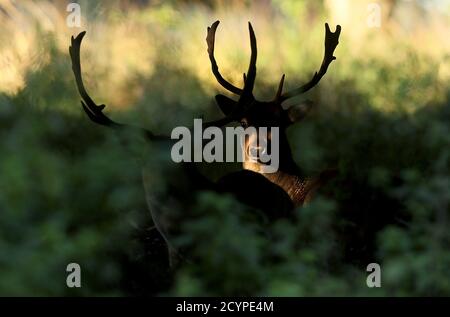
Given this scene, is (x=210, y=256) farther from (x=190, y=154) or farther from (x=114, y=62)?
(x=114, y=62)

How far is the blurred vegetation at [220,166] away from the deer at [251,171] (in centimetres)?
10

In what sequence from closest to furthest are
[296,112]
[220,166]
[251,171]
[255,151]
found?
1. [251,171]
2. [255,151]
3. [296,112]
4. [220,166]

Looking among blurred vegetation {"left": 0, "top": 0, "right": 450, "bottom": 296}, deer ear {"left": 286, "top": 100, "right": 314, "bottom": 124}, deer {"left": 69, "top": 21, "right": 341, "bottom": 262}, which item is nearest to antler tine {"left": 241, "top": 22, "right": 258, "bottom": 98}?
deer {"left": 69, "top": 21, "right": 341, "bottom": 262}

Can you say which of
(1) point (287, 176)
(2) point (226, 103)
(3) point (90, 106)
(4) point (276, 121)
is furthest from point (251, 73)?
(3) point (90, 106)

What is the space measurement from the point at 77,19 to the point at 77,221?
305 cm

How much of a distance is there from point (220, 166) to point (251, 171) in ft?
2.90

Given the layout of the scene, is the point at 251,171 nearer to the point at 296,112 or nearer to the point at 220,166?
the point at 296,112

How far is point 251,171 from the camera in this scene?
403cm

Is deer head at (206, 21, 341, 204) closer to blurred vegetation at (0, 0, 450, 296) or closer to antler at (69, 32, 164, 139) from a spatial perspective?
blurred vegetation at (0, 0, 450, 296)

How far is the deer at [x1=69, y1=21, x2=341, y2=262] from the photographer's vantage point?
366cm

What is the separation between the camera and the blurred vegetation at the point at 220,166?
2.80m

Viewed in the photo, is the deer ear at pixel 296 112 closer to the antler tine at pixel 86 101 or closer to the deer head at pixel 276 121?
the deer head at pixel 276 121

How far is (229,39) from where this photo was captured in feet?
22.6

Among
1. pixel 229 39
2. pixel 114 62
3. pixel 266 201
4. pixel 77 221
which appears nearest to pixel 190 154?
pixel 266 201
